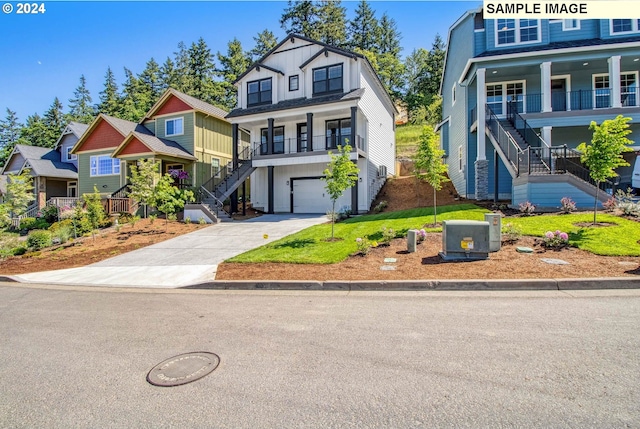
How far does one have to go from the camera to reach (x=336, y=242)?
33.8ft

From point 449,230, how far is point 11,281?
41.0 ft

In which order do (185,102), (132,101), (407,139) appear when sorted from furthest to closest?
(132,101) → (407,139) → (185,102)

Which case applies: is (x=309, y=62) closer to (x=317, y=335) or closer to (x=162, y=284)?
(x=162, y=284)

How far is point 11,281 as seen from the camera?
378 inches

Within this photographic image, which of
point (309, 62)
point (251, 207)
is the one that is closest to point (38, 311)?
point (251, 207)

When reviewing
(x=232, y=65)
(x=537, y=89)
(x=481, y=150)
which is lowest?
(x=481, y=150)

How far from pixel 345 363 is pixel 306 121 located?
64.0ft

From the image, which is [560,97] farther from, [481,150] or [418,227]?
[418,227]

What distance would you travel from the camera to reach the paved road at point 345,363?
263 centimetres

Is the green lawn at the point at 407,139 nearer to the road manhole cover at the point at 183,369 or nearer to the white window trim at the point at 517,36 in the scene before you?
the white window trim at the point at 517,36

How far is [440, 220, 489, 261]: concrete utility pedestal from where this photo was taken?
25.2 feet

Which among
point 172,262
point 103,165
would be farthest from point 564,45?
point 103,165

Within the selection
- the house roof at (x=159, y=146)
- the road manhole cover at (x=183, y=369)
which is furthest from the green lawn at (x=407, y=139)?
the road manhole cover at (x=183, y=369)

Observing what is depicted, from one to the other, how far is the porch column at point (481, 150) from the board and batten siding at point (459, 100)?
130 centimetres
